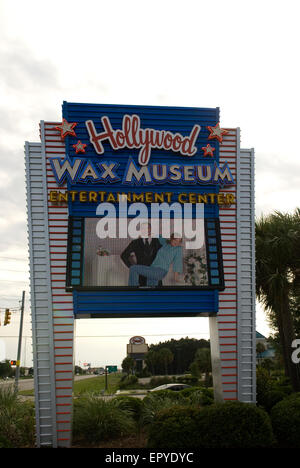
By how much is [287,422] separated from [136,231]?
775 cm

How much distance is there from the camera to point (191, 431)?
40.3ft

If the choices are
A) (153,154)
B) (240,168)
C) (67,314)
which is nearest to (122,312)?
(67,314)

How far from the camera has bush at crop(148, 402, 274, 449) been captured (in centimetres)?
1198

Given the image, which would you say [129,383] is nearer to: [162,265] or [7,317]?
[7,317]

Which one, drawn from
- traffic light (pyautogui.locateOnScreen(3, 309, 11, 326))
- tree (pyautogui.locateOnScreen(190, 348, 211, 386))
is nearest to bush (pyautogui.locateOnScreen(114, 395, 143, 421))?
traffic light (pyautogui.locateOnScreen(3, 309, 11, 326))

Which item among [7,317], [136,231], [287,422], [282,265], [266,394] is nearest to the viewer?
[287,422]

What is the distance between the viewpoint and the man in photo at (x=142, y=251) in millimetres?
15966

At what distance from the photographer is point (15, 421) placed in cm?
1502

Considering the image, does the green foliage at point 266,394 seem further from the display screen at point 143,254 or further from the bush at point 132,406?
the display screen at point 143,254

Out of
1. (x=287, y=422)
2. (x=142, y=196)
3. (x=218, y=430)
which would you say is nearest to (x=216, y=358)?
(x=287, y=422)

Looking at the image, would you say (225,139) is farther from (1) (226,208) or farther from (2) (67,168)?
(2) (67,168)

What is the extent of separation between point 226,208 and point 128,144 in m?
4.30

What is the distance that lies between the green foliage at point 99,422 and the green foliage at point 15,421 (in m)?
1.55

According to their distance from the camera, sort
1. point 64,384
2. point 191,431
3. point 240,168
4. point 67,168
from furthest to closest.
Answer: point 240,168 → point 67,168 → point 64,384 → point 191,431
